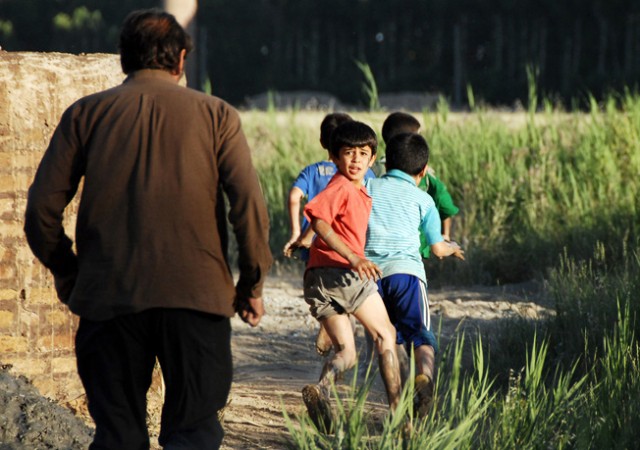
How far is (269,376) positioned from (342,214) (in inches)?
74.5

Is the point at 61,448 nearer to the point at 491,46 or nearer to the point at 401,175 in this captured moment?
the point at 401,175

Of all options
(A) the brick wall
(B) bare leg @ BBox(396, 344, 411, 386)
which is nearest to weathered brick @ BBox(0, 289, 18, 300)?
(A) the brick wall

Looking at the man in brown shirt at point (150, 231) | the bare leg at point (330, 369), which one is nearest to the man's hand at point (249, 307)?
the man in brown shirt at point (150, 231)

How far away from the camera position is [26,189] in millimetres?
4625

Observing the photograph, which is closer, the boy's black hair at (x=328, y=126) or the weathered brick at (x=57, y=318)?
the weathered brick at (x=57, y=318)

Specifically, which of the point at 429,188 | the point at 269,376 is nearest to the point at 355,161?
the point at 429,188

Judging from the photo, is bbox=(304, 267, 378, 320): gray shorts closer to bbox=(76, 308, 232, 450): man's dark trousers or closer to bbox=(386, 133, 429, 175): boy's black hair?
bbox=(386, 133, 429, 175): boy's black hair

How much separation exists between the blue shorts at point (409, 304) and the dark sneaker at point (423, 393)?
0.76 feet

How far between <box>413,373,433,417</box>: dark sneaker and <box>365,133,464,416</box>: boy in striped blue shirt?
0.14 m

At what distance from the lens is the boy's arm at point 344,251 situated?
4.46 metres

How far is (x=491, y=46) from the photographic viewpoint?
34062 mm

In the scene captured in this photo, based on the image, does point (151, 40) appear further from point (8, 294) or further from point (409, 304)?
point (409, 304)

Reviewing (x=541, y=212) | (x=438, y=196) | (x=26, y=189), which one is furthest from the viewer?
(x=541, y=212)

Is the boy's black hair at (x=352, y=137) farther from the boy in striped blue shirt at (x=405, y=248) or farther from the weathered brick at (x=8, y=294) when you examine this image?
the weathered brick at (x=8, y=294)
